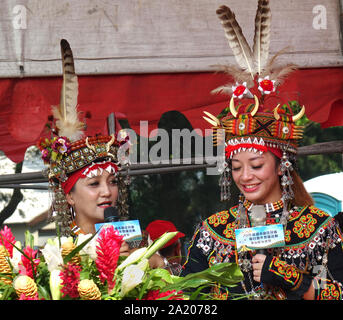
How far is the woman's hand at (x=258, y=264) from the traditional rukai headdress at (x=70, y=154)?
1204 mm

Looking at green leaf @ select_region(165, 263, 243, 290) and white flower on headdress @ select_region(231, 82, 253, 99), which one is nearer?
green leaf @ select_region(165, 263, 243, 290)

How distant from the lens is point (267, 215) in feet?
10.3

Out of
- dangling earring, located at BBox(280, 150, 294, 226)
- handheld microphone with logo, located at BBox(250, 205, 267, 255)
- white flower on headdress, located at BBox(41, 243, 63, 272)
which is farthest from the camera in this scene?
dangling earring, located at BBox(280, 150, 294, 226)

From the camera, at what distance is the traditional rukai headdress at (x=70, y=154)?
148 inches

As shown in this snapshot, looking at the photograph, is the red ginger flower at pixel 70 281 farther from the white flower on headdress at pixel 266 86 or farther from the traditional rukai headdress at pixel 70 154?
the traditional rukai headdress at pixel 70 154

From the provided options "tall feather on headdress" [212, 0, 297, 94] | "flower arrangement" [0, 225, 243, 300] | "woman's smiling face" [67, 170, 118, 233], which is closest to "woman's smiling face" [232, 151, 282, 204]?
"tall feather on headdress" [212, 0, 297, 94]

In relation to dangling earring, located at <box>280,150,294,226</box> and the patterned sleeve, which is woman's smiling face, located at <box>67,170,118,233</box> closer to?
dangling earring, located at <box>280,150,294,226</box>

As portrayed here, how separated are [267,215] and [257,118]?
0.46 meters

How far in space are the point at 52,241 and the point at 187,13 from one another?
2.29m

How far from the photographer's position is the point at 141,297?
1.80 metres

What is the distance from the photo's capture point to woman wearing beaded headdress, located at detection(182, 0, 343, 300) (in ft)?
9.43

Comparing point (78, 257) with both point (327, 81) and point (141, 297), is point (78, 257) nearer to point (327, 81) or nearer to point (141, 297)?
point (141, 297)

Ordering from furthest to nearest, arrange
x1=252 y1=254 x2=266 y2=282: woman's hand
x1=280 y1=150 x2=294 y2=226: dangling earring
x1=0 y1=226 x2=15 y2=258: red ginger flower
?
x1=280 y1=150 x2=294 y2=226: dangling earring → x1=252 y1=254 x2=266 y2=282: woman's hand → x1=0 y1=226 x2=15 y2=258: red ginger flower
